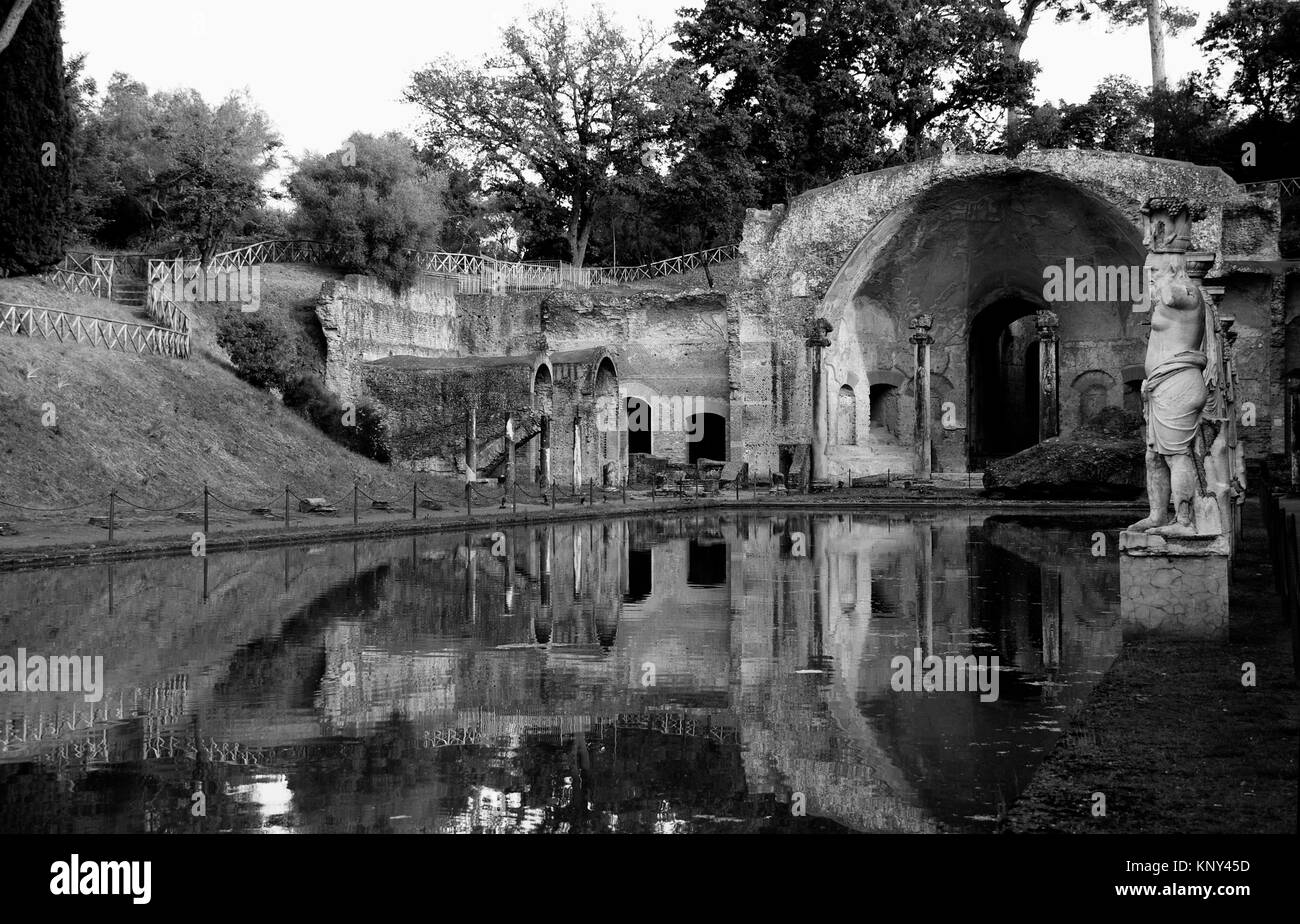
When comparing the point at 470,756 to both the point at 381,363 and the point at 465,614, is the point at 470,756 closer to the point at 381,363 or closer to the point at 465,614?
the point at 465,614

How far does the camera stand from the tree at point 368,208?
40000mm

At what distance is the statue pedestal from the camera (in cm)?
856

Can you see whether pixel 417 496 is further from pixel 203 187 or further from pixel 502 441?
pixel 203 187

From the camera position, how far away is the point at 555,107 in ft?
169

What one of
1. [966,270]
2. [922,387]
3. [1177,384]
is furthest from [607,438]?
[1177,384]

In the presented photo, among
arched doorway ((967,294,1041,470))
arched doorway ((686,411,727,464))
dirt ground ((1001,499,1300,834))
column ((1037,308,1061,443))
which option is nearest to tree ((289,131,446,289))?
arched doorway ((686,411,727,464))

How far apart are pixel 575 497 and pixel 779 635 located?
2141cm

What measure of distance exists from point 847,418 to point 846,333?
104 inches

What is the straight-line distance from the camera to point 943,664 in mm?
8375

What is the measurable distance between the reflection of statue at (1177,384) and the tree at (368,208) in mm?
33575

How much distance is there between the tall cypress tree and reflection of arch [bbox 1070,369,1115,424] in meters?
27.9

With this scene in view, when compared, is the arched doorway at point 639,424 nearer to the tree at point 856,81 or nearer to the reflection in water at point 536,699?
the tree at point 856,81

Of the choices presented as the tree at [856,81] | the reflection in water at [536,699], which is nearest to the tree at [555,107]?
the tree at [856,81]
